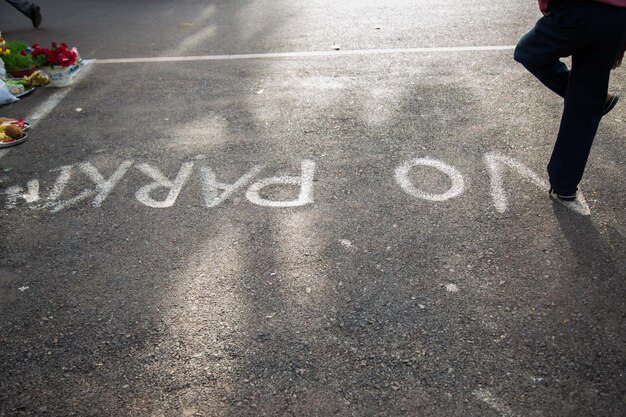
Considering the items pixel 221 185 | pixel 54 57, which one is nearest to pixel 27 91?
pixel 54 57

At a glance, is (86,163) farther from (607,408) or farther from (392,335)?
(607,408)

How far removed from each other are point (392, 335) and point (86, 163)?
3.12m

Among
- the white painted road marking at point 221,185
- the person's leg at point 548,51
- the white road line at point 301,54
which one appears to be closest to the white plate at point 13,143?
the white painted road marking at point 221,185

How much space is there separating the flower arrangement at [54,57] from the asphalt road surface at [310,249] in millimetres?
321

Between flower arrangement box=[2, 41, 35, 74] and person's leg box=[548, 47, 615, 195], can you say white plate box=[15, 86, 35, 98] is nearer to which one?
flower arrangement box=[2, 41, 35, 74]

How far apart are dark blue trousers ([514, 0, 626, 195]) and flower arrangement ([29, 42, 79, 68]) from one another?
16.2ft

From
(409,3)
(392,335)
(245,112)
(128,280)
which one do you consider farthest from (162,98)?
(409,3)

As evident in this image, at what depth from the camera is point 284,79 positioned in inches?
246

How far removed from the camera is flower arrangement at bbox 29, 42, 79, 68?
20.8 ft

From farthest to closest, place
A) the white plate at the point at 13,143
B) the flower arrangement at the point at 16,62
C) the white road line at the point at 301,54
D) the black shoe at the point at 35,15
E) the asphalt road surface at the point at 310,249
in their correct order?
the black shoe at the point at 35,15
the white road line at the point at 301,54
the flower arrangement at the point at 16,62
the white plate at the point at 13,143
the asphalt road surface at the point at 310,249

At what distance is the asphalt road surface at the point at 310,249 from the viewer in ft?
8.68

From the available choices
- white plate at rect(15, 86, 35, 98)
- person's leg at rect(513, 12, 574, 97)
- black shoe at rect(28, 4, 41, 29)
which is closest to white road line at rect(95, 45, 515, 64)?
white plate at rect(15, 86, 35, 98)

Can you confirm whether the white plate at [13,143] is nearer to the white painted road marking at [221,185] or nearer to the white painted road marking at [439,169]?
the white painted road marking at [221,185]

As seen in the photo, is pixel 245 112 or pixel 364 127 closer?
pixel 364 127
